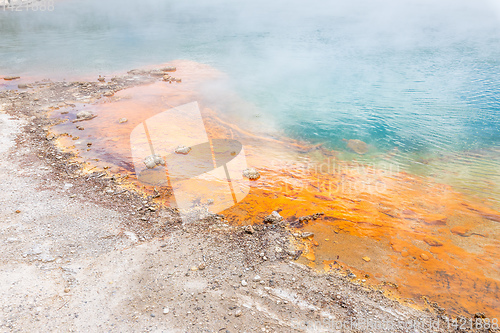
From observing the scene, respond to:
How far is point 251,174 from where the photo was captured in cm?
653

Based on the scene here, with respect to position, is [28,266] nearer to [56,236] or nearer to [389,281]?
[56,236]

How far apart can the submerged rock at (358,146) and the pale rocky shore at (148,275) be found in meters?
4.45

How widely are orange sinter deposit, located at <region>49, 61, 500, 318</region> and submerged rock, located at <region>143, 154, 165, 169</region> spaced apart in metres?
0.26

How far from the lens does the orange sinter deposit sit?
4234 mm

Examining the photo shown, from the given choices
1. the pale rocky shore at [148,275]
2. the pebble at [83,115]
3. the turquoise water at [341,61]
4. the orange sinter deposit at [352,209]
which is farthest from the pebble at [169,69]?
the pale rocky shore at [148,275]

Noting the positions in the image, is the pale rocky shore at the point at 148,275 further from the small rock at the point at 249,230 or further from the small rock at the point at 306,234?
the small rock at the point at 306,234

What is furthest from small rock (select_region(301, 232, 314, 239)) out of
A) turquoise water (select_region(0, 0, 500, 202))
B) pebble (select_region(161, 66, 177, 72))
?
pebble (select_region(161, 66, 177, 72))

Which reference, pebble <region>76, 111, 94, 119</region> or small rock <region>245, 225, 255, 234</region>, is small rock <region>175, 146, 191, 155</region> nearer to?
small rock <region>245, 225, 255, 234</region>

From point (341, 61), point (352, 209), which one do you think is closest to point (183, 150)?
point (352, 209)

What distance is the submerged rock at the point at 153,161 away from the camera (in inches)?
263

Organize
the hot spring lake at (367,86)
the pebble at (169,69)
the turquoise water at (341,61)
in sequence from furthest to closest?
the pebble at (169,69) → the turquoise water at (341,61) → the hot spring lake at (367,86)

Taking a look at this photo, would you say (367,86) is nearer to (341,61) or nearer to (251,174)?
(341,61)

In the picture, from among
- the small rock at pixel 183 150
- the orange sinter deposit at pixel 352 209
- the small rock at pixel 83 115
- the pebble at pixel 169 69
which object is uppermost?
the pebble at pixel 169 69

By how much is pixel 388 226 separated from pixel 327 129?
189 inches
